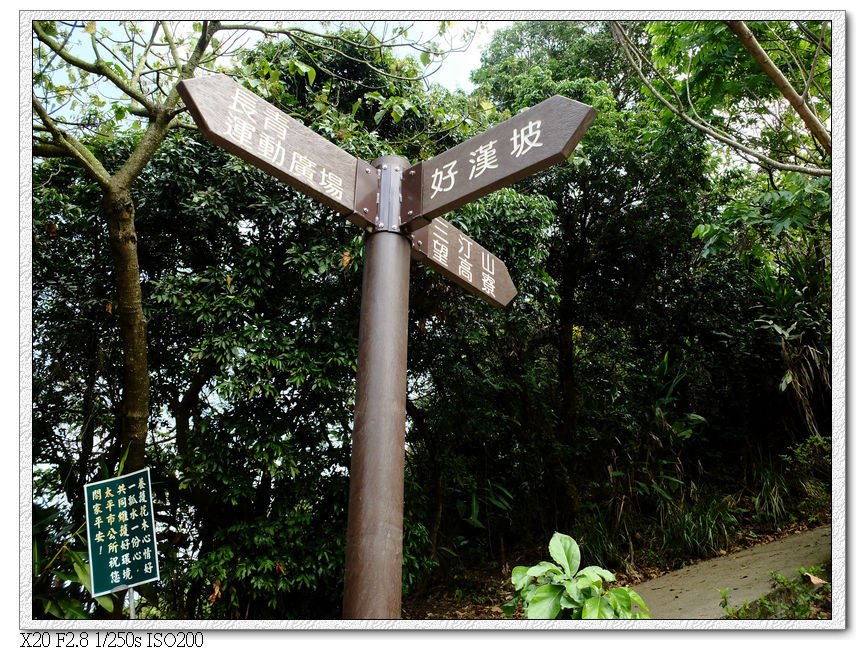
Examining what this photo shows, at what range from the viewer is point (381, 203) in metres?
2.23

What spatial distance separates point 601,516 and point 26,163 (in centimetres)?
487

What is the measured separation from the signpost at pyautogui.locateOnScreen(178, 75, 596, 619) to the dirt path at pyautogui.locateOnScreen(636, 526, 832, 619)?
270cm

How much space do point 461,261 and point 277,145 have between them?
0.85m

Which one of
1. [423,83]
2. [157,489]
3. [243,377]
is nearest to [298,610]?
[157,489]

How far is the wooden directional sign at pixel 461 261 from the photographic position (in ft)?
7.67

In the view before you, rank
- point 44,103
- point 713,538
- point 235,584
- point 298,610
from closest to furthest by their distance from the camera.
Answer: point 44,103 → point 235,584 → point 298,610 → point 713,538

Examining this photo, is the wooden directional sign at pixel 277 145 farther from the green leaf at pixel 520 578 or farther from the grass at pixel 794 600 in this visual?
the grass at pixel 794 600

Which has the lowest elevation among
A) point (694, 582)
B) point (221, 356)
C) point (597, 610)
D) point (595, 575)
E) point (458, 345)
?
point (694, 582)

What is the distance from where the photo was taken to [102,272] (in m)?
4.02

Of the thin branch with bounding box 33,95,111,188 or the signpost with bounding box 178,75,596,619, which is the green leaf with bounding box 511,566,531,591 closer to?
the signpost with bounding box 178,75,596,619

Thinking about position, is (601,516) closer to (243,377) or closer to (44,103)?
(243,377)

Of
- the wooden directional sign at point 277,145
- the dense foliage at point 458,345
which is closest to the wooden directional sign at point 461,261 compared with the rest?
the wooden directional sign at point 277,145

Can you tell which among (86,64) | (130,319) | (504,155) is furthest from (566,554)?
(86,64)

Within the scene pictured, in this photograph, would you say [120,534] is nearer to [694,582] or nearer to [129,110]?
[129,110]
